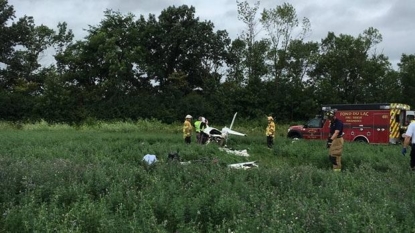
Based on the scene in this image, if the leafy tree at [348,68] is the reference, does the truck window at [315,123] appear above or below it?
below

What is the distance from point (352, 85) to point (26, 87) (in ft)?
123

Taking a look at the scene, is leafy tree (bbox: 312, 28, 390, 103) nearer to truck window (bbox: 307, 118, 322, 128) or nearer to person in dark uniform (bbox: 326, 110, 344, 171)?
truck window (bbox: 307, 118, 322, 128)

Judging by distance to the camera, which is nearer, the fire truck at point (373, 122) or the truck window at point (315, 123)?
the fire truck at point (373, 122)

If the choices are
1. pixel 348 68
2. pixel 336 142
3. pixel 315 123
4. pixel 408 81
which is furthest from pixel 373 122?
pixel 408 81

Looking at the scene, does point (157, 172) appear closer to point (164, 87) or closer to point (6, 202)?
point (6, 202)

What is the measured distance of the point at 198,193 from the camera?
284 inches

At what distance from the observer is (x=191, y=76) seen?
53.2m

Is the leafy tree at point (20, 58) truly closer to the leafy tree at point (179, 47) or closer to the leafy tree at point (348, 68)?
the leafy tree at point (179, 47)

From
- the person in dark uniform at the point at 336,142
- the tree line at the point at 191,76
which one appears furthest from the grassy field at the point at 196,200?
the tree line at the point at 191,76

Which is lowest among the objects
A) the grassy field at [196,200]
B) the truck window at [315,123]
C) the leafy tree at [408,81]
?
the grassy field at [196,200]

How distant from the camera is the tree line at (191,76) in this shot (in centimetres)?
4800

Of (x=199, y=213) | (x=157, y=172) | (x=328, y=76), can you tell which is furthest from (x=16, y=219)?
(x=328, y=76)

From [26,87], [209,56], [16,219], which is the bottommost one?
[16,219]

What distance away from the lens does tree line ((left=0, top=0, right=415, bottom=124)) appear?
1890 inches
